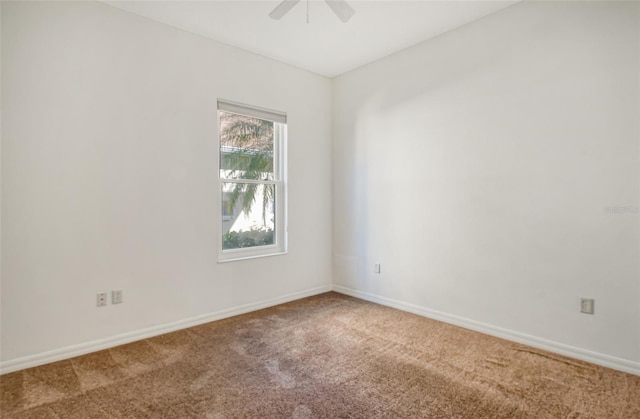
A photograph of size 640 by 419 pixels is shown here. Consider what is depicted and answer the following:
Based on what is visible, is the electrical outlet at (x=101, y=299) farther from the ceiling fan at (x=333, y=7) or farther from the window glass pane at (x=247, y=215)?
the ceiling fan at (x=333, y=7)

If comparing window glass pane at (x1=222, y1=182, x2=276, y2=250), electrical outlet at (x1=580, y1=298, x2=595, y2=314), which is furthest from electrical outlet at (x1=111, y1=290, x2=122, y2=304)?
electrical outlet at (x1=580, y1=298, x2=595, y2=314)

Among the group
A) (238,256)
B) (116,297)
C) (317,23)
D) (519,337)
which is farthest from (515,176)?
(116,297)

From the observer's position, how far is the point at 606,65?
2330mm

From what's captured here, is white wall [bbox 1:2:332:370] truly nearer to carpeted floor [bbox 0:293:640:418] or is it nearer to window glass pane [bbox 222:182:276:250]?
window glass pane [bbox 222:182:276:250]

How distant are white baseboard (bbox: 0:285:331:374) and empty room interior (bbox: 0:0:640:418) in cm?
1

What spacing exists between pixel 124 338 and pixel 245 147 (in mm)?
2083

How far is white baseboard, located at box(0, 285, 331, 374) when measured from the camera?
233 centimetres

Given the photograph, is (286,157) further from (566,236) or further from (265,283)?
(566,236)

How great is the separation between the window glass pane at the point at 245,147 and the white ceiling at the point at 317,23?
0.75 m

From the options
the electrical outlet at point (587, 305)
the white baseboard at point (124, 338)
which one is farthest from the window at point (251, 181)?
the electrical outlet at point (587, 305)

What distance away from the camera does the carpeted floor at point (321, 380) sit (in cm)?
187

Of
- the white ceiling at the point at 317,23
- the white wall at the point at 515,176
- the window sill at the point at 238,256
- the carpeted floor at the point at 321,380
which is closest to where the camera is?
the carpeted floor at the point at 321,380

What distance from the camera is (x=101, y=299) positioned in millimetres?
2648

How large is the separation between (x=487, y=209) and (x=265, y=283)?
7.67 feet
